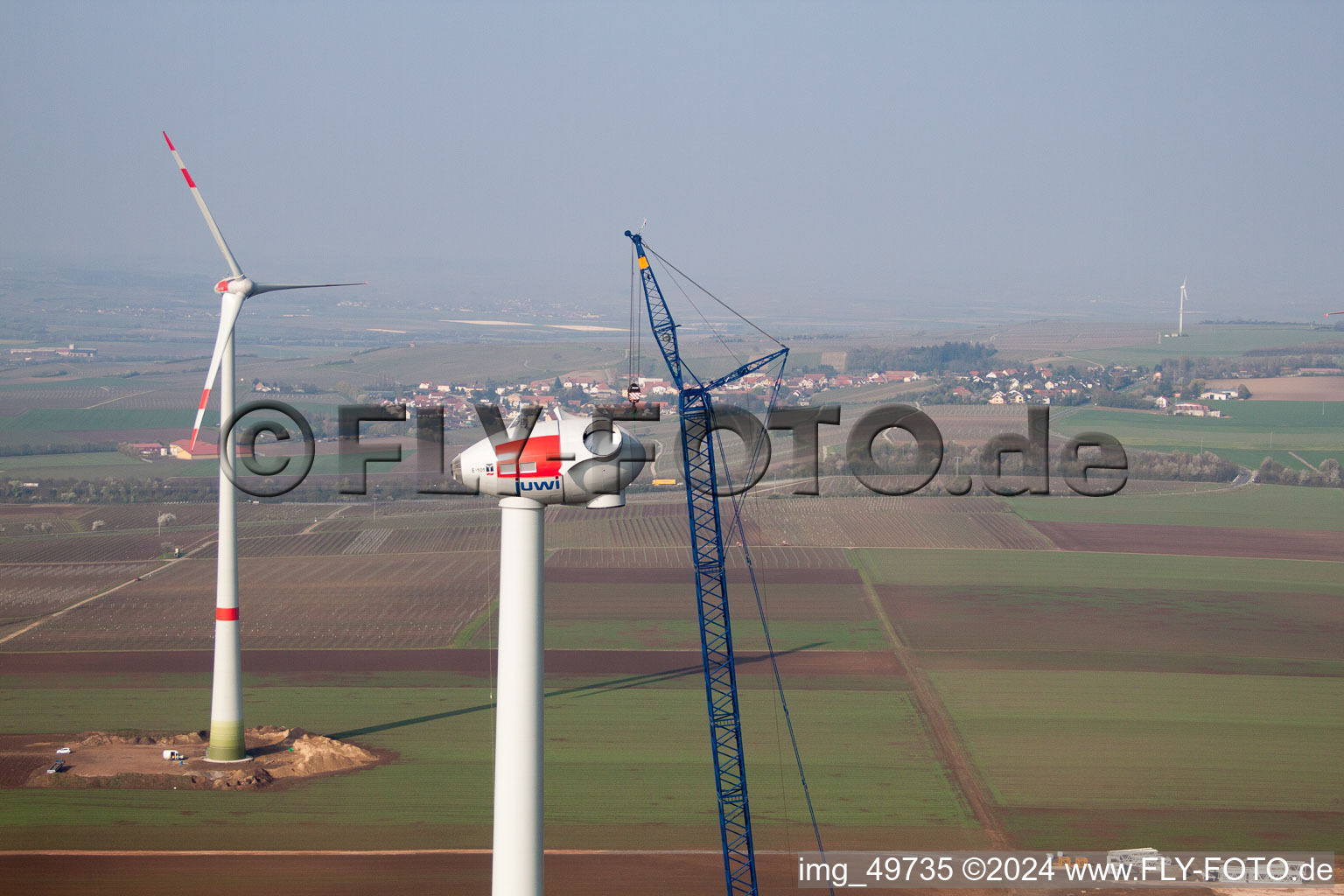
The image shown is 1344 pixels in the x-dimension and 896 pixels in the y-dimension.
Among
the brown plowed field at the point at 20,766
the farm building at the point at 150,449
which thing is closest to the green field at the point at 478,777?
the brown plowed field at the point at 20,766

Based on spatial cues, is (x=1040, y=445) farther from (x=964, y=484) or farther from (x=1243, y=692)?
(x=1243, y=692)

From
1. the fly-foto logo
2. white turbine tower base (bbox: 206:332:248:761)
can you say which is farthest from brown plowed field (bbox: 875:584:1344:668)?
white turbine tower base (bbox: 206:332:248:761)

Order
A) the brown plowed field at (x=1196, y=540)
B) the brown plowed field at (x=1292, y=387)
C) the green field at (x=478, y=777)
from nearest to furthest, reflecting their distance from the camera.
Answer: the green field at (x=478, y=777)
the brown plowed field at (x=1196, y=540)
the brown plowed field at (x=1292, y=387)

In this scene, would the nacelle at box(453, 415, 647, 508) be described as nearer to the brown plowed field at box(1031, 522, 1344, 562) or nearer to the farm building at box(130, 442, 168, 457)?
the brown plowed field at box(1031, 522, 1344, 562)

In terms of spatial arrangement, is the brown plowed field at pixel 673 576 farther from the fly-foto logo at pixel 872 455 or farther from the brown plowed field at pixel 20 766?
the brown plowed field at pixel 20 766

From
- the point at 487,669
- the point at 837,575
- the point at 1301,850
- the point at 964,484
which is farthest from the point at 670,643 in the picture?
the point at 964,484
